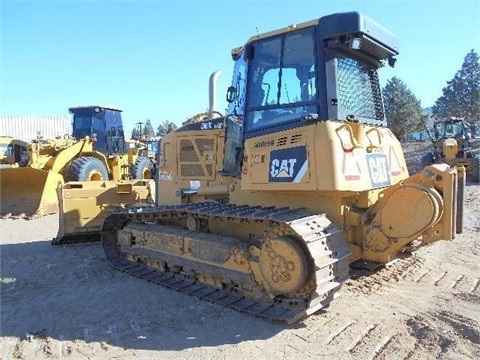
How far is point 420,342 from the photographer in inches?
147

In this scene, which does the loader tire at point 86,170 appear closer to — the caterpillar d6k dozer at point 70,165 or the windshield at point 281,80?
the caterpillar d6k dozer at point 70,165

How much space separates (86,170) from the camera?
1219 centimetres

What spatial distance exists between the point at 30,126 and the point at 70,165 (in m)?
30.2

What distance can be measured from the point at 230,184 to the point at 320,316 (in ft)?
6.54

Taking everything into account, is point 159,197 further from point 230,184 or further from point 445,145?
point 445,145

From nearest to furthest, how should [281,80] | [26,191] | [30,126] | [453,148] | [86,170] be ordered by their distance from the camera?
1. [281,80]
2. [26,191]
3. [86,170]
4. [453,148]
5. [30,126]

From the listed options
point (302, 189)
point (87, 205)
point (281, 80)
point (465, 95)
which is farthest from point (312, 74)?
point (465, 95)

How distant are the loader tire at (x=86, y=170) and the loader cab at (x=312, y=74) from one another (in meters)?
7.84

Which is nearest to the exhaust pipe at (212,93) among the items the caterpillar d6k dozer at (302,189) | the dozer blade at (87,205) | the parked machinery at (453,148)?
the caterpillar d6k dozer at (302,189)

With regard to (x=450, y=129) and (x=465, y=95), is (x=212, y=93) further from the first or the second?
(x=465, y=95)

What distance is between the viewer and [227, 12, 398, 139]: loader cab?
450 cm

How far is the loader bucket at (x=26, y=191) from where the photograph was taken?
11.2 metres

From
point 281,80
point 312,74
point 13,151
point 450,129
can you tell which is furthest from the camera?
point 450,129

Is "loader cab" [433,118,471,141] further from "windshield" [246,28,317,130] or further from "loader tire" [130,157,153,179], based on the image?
"windshield" [246,28,317,130]
